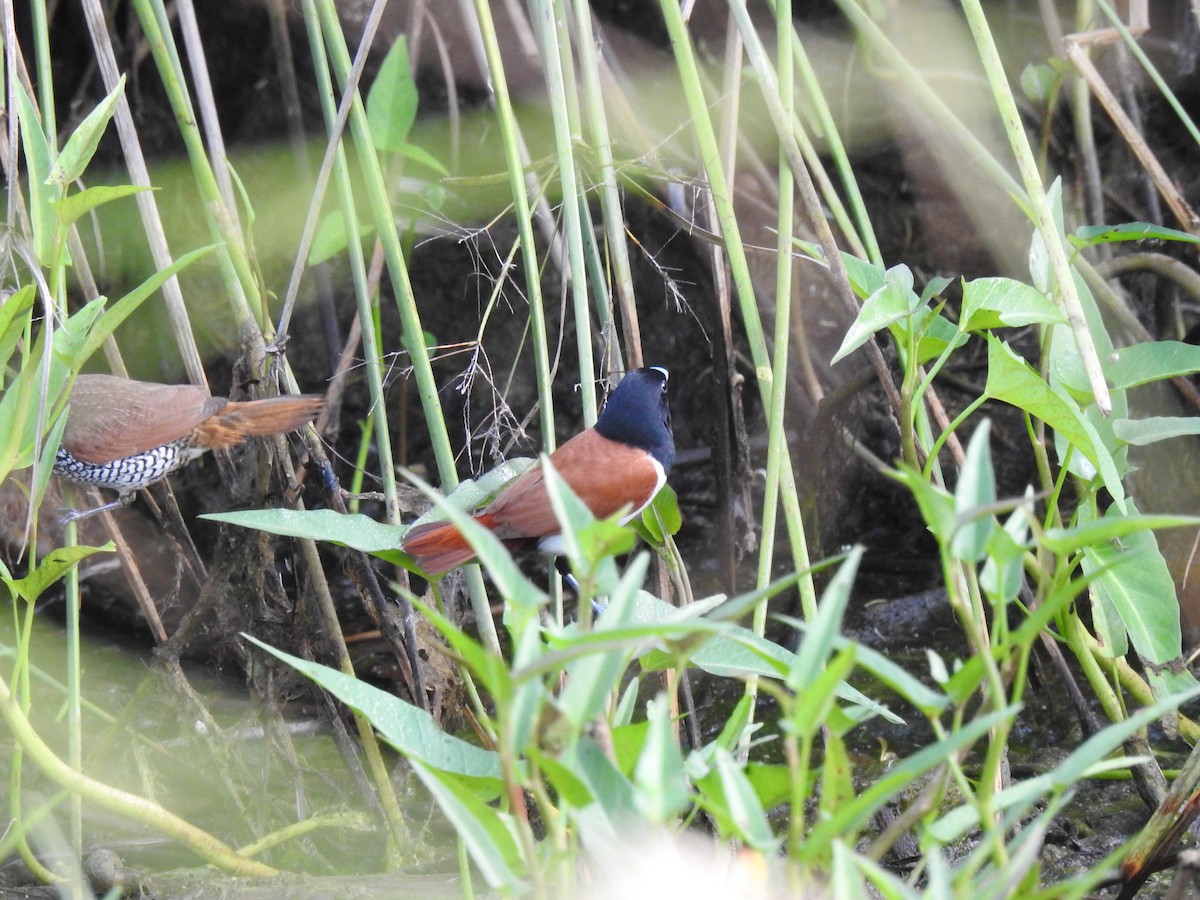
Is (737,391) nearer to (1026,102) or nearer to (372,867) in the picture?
(372,867)

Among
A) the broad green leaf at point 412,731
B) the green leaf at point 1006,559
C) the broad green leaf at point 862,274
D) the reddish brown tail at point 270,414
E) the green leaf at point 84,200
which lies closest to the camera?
the green leaf at point 1006,559

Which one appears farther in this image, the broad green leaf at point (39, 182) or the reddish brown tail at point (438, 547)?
the reddish brown tail at point (438, 547)

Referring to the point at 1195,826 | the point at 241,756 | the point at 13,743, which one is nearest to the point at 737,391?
the point at 1195,826

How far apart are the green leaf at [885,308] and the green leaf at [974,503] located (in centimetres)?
48

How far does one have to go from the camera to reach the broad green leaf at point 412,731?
3.67 ft

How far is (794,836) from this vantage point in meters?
0.98

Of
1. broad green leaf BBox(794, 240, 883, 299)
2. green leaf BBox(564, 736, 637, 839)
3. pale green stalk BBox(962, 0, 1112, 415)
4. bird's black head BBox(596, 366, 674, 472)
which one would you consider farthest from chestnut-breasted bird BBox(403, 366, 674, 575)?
green leaf BBox(564, 736, 637, 839)

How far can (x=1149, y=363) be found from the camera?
5.77 ft

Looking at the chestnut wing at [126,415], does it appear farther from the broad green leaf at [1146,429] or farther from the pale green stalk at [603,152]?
the broad green leaf at [1146,429]

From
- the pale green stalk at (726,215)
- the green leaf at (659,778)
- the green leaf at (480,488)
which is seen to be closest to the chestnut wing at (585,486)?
the green leaf at (480,488)

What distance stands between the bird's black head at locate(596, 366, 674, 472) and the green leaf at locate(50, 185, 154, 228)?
1.07 meters

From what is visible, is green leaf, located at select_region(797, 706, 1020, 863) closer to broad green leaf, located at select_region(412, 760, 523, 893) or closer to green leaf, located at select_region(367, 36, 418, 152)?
broad green leaf, located at select_region(412, 760, 523, 893)

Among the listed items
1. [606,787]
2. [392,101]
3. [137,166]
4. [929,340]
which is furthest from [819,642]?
[392,101]

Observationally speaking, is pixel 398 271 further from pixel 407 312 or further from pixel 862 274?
pixel 862 274
